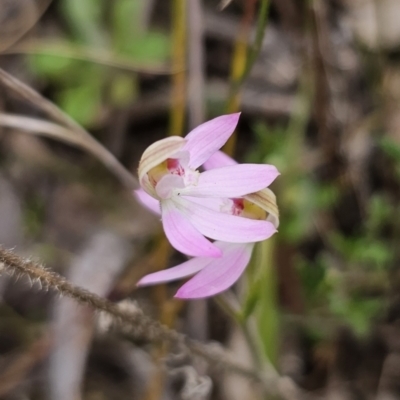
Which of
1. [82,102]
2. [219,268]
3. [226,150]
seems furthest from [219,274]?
[82,102]

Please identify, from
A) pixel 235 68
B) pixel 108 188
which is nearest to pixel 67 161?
pixel 108 188

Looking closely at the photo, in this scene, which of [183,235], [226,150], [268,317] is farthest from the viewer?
[226,150]

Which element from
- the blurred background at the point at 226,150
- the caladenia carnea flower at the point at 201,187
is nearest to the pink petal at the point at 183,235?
the caladenia carnea flower at the point at 201,187

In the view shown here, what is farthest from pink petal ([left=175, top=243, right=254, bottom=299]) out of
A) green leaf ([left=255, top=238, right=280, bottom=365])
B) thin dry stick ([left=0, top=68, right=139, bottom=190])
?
thin dry stick ([left=0, top=68, right=139, bottom=190])

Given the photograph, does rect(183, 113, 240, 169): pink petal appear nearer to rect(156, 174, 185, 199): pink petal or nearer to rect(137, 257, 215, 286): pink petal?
rect(156, 174, 185, 199): pink petal

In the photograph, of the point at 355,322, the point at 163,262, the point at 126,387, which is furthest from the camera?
the point at 126,387

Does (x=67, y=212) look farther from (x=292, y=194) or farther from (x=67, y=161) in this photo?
(x=292, y=194)

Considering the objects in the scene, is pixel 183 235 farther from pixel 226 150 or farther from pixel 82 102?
pixel 82 102

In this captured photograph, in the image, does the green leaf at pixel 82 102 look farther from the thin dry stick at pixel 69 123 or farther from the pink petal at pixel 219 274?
the pink petal at pixel 219 274
